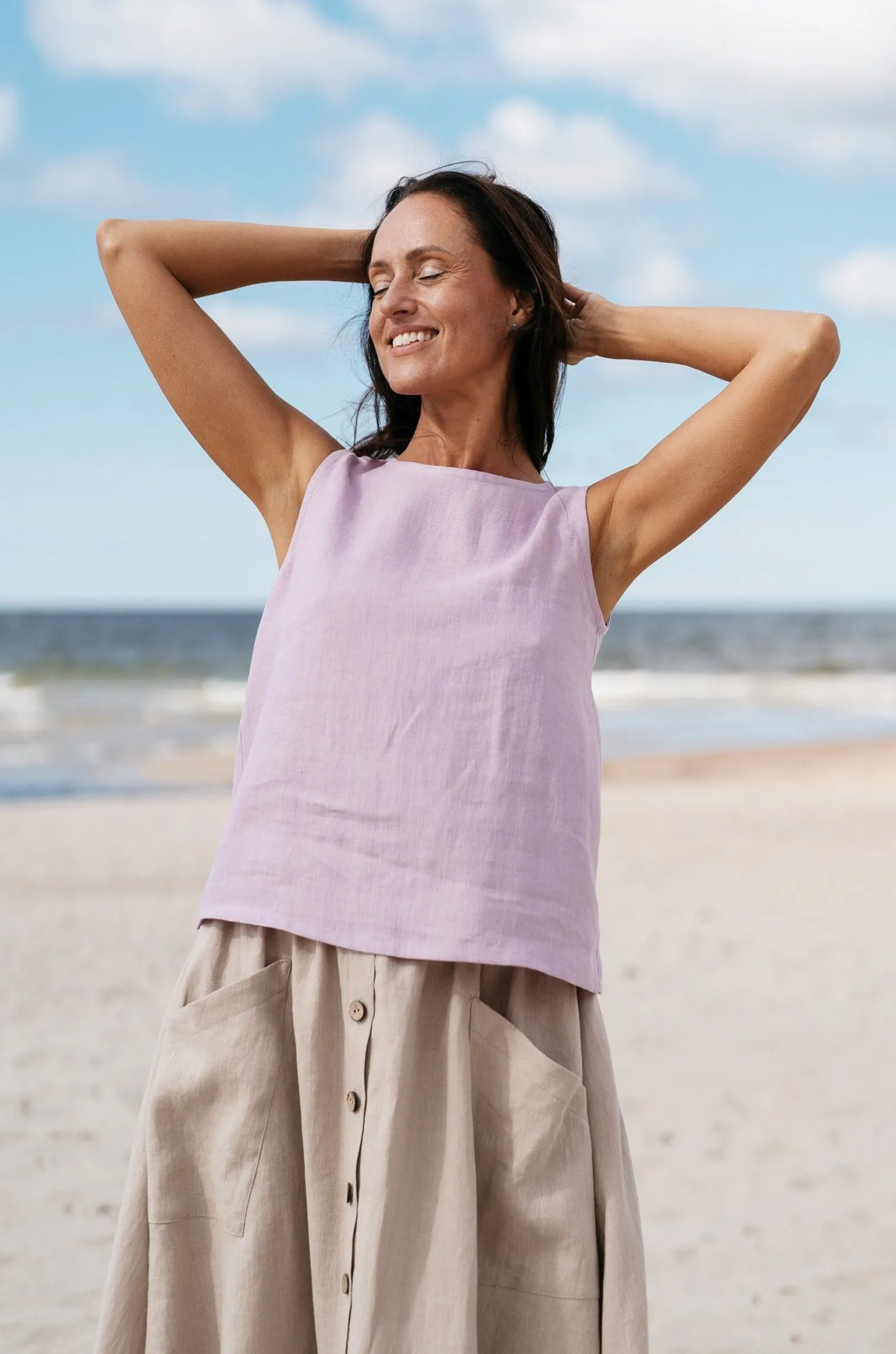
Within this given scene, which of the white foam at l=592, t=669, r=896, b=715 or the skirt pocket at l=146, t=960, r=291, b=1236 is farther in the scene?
the white foam at l=592, t=669, r=896, b=715

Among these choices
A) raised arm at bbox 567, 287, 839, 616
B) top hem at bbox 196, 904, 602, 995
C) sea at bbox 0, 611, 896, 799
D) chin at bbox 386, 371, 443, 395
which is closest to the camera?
top hem at bbox 196, 904, 602, 995

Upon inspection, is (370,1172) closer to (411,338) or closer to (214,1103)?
(214,1103)

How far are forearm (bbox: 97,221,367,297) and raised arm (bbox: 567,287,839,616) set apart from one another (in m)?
0.51

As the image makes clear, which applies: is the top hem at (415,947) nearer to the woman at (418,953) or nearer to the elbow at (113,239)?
the woman at (418,953)

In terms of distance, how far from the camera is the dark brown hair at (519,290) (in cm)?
197

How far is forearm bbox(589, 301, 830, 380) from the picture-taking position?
1.91m

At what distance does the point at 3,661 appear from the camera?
37000mm

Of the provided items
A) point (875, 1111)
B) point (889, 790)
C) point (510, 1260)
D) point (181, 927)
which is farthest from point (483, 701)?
point (889, 790)

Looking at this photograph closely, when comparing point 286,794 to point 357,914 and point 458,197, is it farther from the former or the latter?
point 458,197

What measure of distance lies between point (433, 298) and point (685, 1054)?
14.0ft

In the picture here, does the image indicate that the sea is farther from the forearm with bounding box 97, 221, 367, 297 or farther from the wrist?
the wrist

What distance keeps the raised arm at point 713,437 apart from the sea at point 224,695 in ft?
38.7

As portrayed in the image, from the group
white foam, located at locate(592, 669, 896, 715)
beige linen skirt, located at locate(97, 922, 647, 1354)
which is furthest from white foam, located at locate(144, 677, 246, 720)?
beige linen skirt, located at locate(97, 922, 647, 1354)

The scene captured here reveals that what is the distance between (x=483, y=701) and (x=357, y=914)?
0.31m
